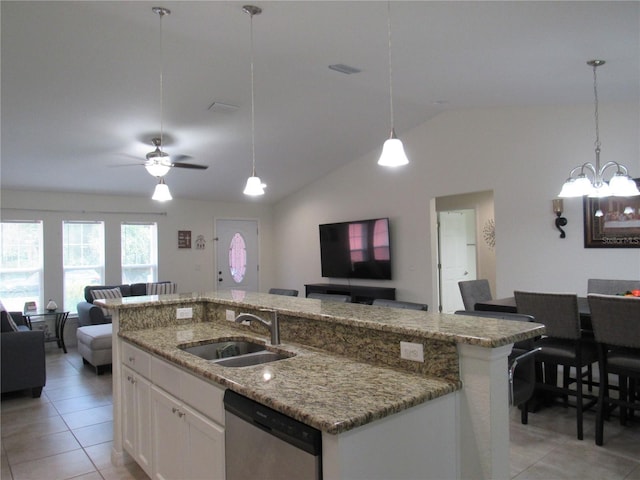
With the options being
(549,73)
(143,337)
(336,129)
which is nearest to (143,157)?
(336,129)

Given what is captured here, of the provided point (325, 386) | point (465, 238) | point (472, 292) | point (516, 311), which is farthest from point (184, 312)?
point (465, 238)

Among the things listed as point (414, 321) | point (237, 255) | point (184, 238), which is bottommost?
point (414, 321)

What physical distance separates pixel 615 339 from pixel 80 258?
22.8 ft

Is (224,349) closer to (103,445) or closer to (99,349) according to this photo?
(103,445)

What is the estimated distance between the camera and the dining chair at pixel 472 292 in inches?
176

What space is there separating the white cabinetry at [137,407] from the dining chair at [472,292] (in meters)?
3.05

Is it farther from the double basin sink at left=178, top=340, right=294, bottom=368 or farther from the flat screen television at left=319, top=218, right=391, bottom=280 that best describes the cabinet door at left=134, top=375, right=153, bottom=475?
the flat screen television at left=319, top=218, right=391, bottom=280

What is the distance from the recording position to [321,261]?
7.70 metres

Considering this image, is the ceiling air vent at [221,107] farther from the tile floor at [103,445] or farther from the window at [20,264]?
the window at [20,264]

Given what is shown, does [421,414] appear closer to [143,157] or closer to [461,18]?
[461,18]

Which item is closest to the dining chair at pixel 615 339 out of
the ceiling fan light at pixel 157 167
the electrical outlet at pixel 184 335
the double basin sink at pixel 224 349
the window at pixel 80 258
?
the double basin sink at pixel 224 349

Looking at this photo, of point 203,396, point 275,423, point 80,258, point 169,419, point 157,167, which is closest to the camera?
point 275,423

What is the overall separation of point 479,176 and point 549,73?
2083mm

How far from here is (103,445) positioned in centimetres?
323
